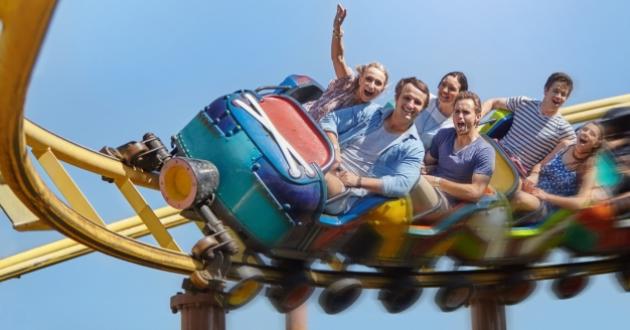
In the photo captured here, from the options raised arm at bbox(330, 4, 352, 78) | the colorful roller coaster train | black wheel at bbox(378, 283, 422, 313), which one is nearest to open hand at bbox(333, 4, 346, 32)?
raised arm at bbox(330, 4, 352, 78)

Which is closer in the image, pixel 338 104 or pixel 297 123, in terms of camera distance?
pixel 297 123

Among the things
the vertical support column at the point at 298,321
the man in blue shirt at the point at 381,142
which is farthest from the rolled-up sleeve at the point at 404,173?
the vertical support column at the point at 298,321

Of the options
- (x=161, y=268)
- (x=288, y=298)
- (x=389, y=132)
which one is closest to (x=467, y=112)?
(x=389, y=132)

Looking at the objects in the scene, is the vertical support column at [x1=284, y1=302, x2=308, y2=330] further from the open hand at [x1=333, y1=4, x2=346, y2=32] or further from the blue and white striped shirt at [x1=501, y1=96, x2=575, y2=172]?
the open hand at [x1=333, y1=4, x2=346, y2=32]

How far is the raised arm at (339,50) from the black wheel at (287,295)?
3.25 feet

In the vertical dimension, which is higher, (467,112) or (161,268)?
(467,112)

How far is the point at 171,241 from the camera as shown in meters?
5.44

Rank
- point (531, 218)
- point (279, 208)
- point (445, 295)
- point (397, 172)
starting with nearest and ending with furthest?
1. point (279, 208)
2. point (397, 172)
3. point (531, 218)
4. point (445, 295)

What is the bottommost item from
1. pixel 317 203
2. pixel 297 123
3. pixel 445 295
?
pixel 445 295

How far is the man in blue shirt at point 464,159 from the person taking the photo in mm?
5602

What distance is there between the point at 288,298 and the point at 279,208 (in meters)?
0.68

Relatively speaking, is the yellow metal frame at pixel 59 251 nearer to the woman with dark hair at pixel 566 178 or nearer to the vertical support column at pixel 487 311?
the vertical support column at pixel 487 311

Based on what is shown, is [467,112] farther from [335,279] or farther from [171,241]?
[171,241]

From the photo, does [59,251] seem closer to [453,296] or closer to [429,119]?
[453,296]
